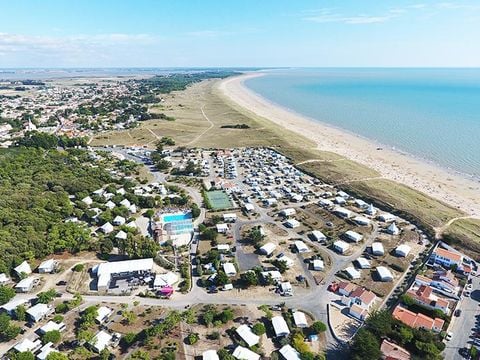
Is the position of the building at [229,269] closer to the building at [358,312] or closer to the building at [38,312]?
the building at [358,312]

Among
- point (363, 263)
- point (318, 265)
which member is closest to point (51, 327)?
point (318, 265)

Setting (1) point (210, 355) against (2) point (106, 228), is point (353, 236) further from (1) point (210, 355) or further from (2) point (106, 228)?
(2) point (106, 228)

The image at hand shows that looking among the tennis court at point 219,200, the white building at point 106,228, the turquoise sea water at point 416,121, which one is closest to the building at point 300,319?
the tennis court at point 219,200

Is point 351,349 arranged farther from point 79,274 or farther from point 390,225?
point 79,274

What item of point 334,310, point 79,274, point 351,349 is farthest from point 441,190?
point 79,274

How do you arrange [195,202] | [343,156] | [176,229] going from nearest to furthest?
[176,229]
[195,202]
[343,156]

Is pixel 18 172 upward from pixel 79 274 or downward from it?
upward
